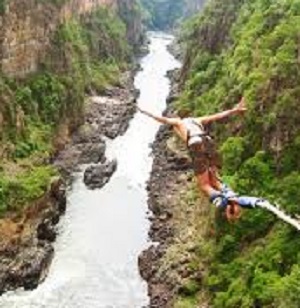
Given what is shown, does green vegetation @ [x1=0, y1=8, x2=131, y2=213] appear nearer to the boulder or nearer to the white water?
the boulder

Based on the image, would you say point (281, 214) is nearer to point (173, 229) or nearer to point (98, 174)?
point (173, 229)

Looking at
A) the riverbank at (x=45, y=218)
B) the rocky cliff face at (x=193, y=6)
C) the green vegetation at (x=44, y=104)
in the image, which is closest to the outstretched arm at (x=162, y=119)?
the riverbank at (x=45, y=218)

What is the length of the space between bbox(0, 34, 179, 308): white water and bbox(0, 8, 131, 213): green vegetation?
3.23 m

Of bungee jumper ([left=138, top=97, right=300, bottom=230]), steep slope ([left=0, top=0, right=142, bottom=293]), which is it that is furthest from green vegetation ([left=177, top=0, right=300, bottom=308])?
bungee jumper ([left=138, top=97, right=300, bottom=230])

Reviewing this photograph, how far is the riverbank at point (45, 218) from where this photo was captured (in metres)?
40.5

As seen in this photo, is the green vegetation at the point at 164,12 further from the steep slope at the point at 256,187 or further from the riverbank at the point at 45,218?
the steep slope at the point at 256,187

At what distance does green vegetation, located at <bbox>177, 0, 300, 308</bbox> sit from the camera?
35.3 m

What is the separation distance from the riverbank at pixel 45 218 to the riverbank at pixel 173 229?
5.34 m

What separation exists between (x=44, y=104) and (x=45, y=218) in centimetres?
1631

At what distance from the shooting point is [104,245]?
45469 mm

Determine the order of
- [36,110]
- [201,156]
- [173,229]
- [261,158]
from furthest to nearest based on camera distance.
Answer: [36,110]
[173,229]
[261,158]
[201,156]

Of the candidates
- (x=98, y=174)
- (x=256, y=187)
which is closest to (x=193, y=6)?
(x=98, y=174)

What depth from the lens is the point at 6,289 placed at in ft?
129

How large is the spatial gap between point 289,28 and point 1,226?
20.6 meters
